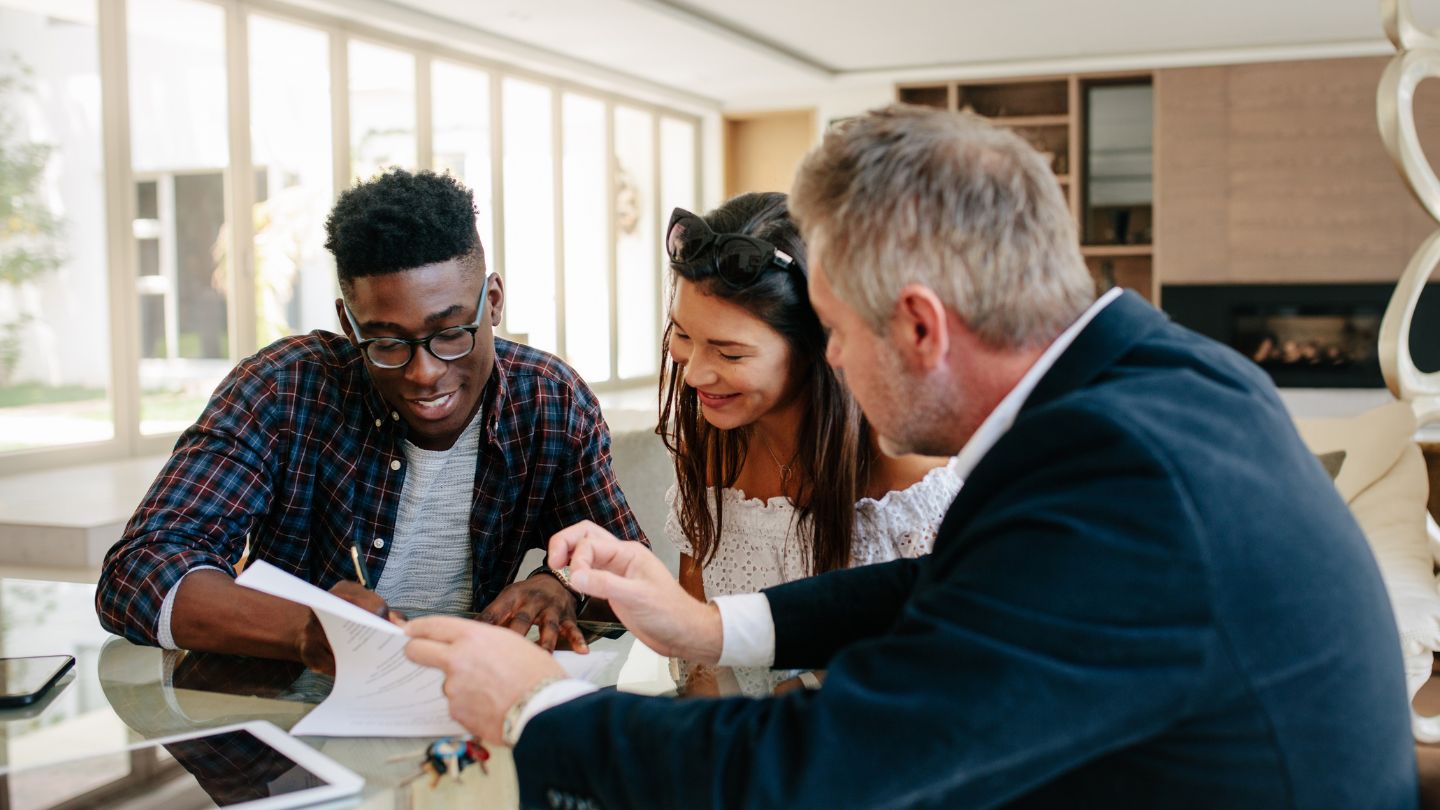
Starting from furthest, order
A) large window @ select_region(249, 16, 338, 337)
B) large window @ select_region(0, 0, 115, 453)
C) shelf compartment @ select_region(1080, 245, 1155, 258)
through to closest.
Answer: shelf compartment @ select_region(1080, 245, 1155, 258) → large window @ select_region(249, 16, 338, 337) → large window @ select_region(0, 0, 115, 453)

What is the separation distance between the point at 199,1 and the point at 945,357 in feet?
18.6

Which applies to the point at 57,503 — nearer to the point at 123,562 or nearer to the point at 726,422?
the point at 123,562

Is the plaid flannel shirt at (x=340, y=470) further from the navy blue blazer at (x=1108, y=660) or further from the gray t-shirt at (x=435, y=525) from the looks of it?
the navy blue blazer at (x=1108, y=660)

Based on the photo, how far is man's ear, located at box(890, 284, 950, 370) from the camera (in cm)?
98

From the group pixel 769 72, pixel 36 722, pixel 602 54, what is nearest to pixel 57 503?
pixel 36 722

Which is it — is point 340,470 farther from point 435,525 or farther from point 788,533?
point 788,533

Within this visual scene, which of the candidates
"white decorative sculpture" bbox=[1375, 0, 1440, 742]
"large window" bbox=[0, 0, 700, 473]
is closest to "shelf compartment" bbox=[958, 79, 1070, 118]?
"large window" bbox=[0, 0, 700, 473]

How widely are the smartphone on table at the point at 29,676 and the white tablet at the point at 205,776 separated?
9.1 inches

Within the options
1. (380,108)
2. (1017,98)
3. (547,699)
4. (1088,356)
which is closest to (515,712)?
(547,699)

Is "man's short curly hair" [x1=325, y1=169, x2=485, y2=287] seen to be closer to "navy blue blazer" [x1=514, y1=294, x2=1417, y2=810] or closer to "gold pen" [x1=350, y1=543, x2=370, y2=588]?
"gold pen" [x1=350, y1=543, x2=370, y2=588]

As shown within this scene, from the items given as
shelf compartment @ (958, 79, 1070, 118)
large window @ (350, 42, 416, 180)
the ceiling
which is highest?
the ceiling

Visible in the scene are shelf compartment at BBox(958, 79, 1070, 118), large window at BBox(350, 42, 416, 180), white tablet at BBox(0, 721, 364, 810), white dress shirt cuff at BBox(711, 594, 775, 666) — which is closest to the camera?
white tablet at BBox(0, 721, 364, 810)

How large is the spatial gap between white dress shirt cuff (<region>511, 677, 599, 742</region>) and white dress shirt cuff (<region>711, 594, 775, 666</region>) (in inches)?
11.7

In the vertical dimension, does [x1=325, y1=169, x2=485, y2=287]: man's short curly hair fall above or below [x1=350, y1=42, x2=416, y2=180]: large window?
below
